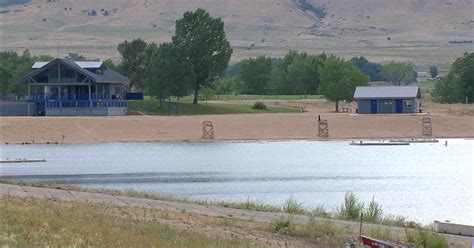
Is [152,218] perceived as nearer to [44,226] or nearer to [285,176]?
[44,226]

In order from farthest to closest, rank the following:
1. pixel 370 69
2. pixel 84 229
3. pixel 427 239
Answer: pixel 370 69
pixel 427 239
pixel 84 229

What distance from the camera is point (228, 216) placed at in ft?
95.1

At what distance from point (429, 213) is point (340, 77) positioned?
7512 cm

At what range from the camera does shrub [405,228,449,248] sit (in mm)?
24156

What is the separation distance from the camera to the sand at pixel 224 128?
83.7 meters

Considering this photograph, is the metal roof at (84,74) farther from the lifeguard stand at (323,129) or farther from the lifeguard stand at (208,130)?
the lifeguard stand at (323,129)

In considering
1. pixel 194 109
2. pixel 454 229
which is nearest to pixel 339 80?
pixel 194 109

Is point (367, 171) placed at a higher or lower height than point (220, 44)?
lower

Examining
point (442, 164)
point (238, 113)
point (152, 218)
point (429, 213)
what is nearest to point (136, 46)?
point (238, 113)

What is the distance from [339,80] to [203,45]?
14.4 meters

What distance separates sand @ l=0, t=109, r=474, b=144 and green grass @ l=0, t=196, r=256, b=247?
55819 mm

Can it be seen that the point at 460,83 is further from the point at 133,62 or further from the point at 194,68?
the point at 133,62

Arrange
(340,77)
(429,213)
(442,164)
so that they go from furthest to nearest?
1. (340,77)
2. (442,164)
3. (429,213)

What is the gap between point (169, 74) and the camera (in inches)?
3994
